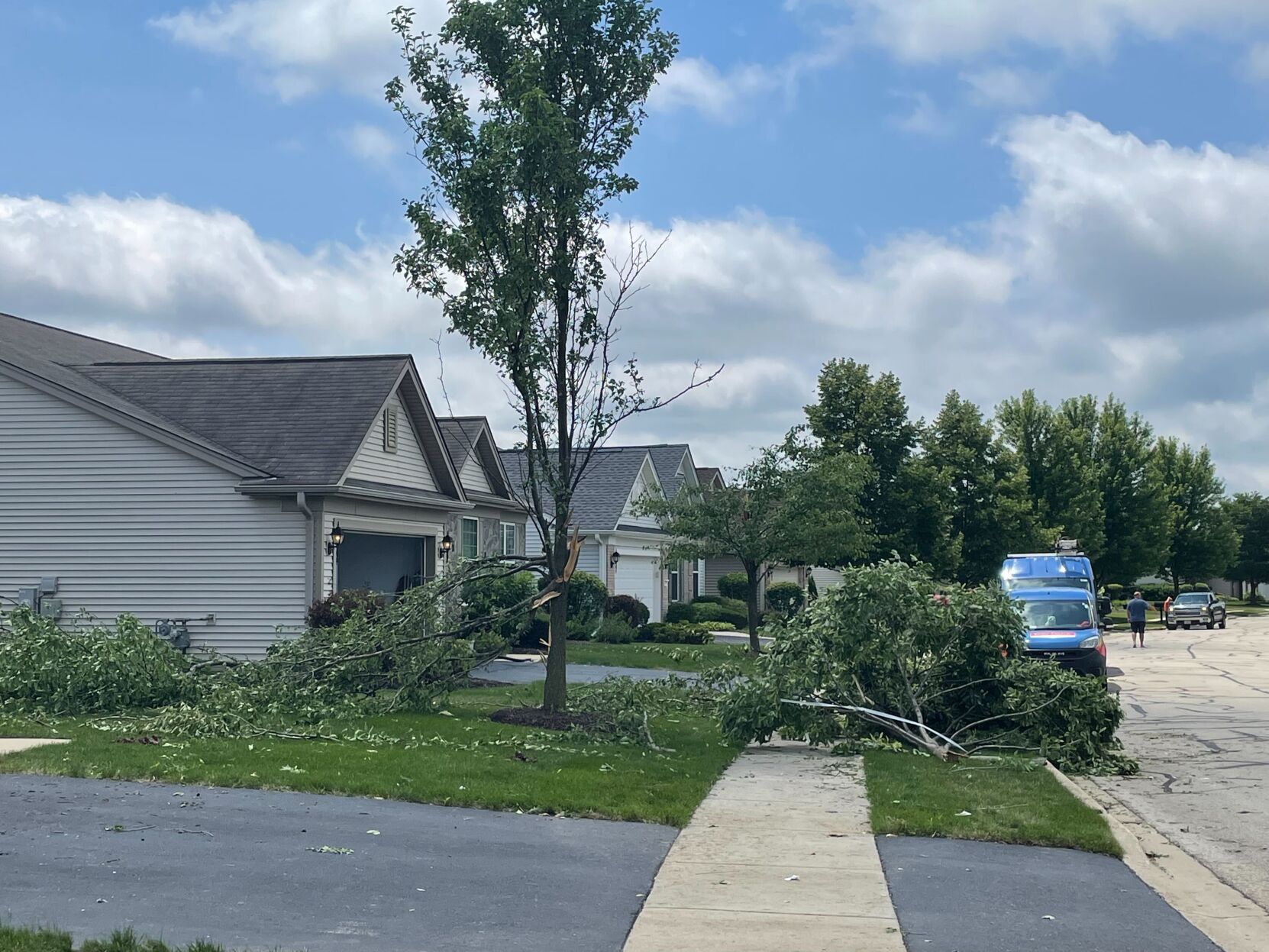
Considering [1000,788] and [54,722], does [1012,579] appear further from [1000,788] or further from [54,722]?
[54,722]

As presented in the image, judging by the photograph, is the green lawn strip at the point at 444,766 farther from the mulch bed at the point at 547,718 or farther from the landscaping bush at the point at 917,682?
the landscaping bush at the point at 917,682

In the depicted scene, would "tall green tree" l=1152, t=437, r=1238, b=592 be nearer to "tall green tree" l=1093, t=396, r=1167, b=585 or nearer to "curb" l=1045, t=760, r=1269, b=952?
"tall green tree" l=1093, t=396, r=1167, b=585

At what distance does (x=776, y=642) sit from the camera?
14656mm

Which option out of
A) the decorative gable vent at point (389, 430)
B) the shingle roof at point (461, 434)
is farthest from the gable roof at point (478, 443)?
the decorative gable vent at point (389, 430)

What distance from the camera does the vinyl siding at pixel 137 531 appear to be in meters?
20.7

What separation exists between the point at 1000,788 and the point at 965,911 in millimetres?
4310

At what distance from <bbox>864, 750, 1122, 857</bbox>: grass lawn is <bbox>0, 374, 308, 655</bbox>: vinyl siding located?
36.7ft

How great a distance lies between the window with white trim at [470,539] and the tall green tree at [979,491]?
22.2 metres

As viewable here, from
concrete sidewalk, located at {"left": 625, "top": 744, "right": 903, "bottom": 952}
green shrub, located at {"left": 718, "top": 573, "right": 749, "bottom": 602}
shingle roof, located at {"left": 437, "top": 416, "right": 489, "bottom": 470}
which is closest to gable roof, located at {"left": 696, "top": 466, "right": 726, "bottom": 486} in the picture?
green shrub, located at {"left": 718, "top": 573, "right": 749, "bottom": 602}

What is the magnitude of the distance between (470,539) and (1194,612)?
38469mm

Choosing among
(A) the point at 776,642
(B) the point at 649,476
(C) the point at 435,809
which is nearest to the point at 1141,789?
(A) the point at 776,642

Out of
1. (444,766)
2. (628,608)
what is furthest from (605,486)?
(444,766)

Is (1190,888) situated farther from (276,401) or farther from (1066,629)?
(276,401)

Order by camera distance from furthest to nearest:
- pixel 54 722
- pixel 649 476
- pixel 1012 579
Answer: pixel 649 476 → pixel 1012 579 → pixel 54 722
